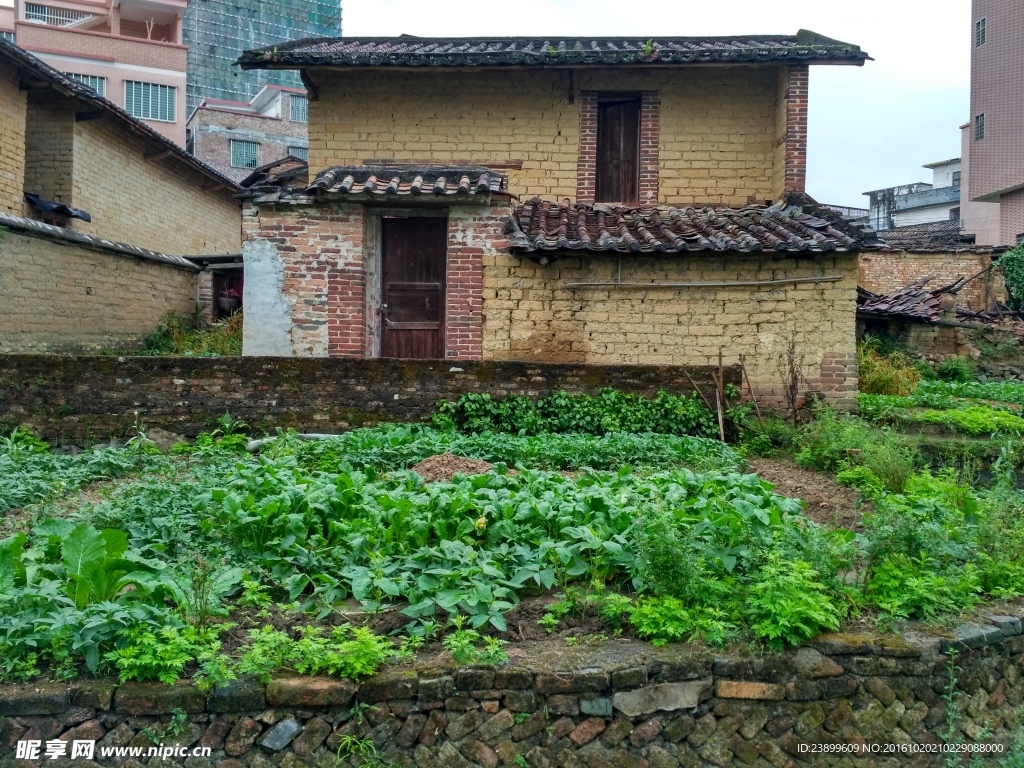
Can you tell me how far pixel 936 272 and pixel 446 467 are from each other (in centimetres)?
1947

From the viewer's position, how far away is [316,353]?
1118 centimetres

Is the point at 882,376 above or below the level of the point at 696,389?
above

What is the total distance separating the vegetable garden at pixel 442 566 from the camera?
12.2 ft

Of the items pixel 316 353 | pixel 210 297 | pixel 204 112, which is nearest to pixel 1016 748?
pixel 316 353

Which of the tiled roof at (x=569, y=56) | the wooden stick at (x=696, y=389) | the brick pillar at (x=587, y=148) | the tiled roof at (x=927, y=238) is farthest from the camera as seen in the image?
the tiled roof at (x=927, y=238)

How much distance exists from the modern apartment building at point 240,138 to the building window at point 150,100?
288 centimetres

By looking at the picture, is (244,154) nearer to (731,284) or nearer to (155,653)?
(731,284)

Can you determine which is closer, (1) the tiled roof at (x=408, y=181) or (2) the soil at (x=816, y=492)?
(2) the soil at (x=816, y=492)

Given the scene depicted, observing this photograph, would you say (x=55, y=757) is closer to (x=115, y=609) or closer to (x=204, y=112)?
(x=115, y=609)

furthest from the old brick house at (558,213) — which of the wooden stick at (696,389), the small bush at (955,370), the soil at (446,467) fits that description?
the small bush at (955,370)

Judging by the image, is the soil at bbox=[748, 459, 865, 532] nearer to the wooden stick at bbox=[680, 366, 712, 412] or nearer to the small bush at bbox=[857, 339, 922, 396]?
the wooden stick at bbox=[680, 366, 712, 412]

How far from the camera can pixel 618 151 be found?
1310cm

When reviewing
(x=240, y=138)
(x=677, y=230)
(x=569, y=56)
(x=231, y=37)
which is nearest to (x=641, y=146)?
(x=569, y=56)

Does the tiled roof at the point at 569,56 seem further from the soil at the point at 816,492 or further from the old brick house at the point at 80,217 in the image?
the soil at the point at 816,492
